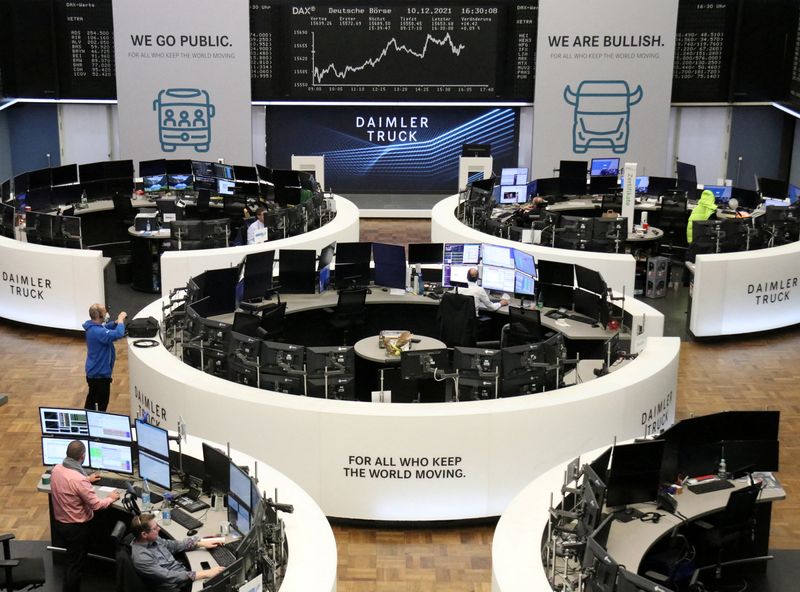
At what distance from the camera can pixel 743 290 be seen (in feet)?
43.9

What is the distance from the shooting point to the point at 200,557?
7059mm

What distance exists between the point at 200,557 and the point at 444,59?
1347 centimetres

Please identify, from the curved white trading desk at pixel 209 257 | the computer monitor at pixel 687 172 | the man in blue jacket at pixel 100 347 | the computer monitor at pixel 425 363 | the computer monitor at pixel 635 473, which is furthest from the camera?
the computer monitor at pixel 687 172

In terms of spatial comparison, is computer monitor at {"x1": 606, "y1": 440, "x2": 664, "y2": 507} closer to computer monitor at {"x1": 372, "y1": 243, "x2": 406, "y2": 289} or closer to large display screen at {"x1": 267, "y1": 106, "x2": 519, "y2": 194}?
computer monitor at {"x1": 372, "y1": 243, "x2": 406, "y2": 289}

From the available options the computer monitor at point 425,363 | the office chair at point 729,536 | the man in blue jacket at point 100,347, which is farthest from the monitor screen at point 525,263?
the man in blue jacket at point 100,347

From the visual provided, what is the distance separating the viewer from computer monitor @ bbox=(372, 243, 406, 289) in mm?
12078

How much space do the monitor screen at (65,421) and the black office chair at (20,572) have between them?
85 cm

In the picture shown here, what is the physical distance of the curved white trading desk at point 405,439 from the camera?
8703 mm

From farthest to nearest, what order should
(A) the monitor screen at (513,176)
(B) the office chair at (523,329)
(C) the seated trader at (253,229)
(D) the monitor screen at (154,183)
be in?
(D) the monitor screen at (154,183) → (A) the monitor screen at (513,176) → (C) the seated trader at (253,229) → (B) the office chair at (523,329)

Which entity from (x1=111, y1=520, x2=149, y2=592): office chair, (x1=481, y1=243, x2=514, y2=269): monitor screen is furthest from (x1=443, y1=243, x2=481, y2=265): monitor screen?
(x1=111, y1=520, x2=149, y2=592): office chair

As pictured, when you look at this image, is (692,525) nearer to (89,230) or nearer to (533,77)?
(89,230)

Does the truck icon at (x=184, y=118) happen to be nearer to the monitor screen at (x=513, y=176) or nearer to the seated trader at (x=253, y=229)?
the monitor screen at (x=513, y=176)

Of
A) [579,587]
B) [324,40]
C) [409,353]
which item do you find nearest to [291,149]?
[324,40]

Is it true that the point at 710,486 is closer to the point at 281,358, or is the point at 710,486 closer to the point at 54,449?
the point at 281,358
